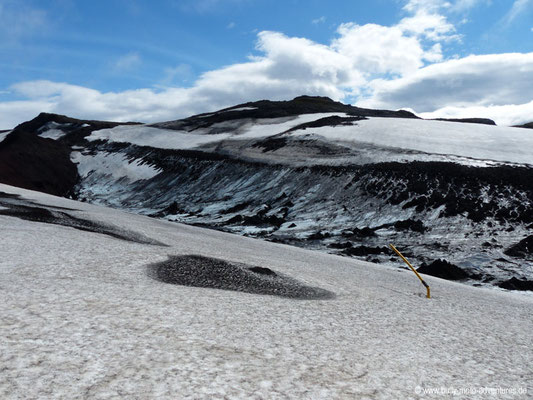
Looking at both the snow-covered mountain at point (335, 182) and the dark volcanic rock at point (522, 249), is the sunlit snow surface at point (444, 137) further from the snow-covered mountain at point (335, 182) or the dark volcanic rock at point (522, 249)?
the dark volcanic rock at point (522, 249)

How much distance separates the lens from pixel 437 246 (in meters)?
30.5

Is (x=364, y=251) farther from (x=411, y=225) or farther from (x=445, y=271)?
(x=411, y=225)

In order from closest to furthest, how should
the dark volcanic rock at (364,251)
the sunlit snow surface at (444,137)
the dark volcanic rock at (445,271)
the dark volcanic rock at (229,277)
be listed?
the dark volcanic rock at (229,277) → the dark volcanic rock at (445,271) → the dark volcanic rock at (364,251) → the sunlit snow surface at (444,137)

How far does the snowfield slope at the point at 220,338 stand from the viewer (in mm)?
5758

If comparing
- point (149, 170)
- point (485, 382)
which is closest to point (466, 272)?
point (485, 382)

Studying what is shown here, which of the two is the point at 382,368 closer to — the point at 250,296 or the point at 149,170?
the point at 250,296

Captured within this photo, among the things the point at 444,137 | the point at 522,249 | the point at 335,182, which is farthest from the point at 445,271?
the point at 444,137

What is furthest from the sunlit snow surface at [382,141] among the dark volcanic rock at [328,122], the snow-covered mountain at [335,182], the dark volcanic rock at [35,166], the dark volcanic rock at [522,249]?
the dark volcanic rock at [35,166]

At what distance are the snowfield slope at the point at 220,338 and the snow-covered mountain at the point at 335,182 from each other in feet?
51.3

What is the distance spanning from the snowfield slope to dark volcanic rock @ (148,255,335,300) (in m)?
0.64

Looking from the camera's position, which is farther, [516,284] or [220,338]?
[516,284]

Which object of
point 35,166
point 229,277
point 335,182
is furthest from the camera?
point 35,166

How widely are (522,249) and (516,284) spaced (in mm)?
6243

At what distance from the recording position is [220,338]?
7652mm
